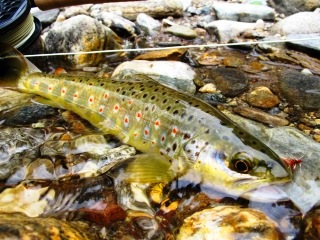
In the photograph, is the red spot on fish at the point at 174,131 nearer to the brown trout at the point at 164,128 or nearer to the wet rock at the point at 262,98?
the brown trout at the point at 164,128

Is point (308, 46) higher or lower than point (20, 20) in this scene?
lower

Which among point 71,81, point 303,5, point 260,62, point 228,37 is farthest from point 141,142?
point 303,5

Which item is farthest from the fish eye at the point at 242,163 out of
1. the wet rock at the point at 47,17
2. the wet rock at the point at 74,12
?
the wet rock at the point at 74,12

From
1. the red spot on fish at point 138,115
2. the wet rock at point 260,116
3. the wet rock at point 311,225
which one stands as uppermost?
the red spot on fish at point 138,115

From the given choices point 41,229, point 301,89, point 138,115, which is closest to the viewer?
point 41,229

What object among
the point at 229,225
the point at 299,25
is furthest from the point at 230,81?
the point at 229,225

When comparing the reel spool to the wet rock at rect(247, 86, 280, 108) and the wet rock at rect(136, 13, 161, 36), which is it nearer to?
the wet rock at rect(136, 13, 161, 36)

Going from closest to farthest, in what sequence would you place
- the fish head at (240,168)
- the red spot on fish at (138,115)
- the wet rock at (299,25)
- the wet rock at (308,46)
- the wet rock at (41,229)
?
1. the wet rock at (41,229)
2. the fish head at (240,168)
3. the red spot on fish at (138,115)
4. the wet rock at (308,46)
5. the wet rock at (299,25)

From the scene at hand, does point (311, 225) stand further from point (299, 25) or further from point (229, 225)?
point (299, 25)
